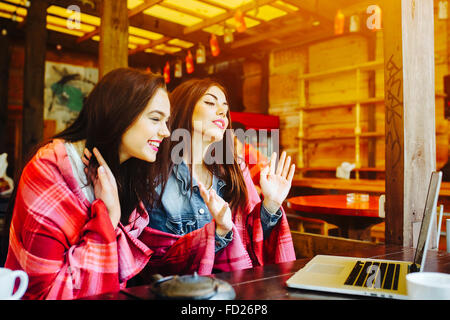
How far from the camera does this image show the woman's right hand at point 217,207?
165 centimetres

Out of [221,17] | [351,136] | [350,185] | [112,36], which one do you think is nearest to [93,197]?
[112,36]

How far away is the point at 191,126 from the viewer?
2.17 meters

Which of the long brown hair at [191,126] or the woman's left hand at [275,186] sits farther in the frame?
the long brown hair at [191,126]

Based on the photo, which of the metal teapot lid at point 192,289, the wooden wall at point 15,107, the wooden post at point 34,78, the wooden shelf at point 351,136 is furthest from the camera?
the wooden wall at point 15,107

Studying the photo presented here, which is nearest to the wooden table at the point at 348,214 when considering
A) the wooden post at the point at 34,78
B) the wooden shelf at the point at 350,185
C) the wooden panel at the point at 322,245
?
the wooden panel at the point at 322,245

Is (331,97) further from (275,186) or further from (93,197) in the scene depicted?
Result: (93,197)

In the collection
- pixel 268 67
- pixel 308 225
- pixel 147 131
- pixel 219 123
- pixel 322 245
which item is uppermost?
pixel 268 67

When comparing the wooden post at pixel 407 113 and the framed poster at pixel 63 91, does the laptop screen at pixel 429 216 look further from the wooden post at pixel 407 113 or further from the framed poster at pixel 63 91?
the framed poster at pixel 63 91

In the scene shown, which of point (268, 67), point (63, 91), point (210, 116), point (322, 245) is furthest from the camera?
point (268, 67)

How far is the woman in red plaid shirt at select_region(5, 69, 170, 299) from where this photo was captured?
4.44 feet

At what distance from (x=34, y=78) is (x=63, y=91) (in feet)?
7.83

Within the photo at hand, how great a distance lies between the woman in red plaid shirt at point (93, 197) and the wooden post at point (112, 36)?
60.1 inches

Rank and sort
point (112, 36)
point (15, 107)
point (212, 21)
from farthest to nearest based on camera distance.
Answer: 1. point (15, 107)
2. point (212, 21)
3. point (112, 36)
